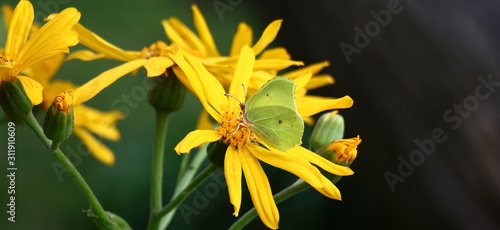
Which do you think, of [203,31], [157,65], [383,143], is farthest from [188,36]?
[383,143]

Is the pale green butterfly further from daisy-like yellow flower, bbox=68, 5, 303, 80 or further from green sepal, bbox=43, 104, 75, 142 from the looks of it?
green sepal, bbox=43, 104, 75, 142

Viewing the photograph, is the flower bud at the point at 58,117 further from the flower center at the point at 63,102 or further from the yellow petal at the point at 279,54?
the yellow petal at the point at 279,54

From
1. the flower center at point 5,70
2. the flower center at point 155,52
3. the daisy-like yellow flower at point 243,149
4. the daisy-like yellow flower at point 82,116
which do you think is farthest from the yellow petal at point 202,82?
the daisy-like yellow flower at point 82,116

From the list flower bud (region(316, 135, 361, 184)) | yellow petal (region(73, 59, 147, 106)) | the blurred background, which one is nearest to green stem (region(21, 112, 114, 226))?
yellow petal (region(73, 59, 147, 106))

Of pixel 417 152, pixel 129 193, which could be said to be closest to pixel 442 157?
pixel 417 152

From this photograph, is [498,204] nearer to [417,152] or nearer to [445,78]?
[417,152]

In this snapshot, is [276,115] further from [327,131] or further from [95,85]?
[95,85]

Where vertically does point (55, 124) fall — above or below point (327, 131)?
above
